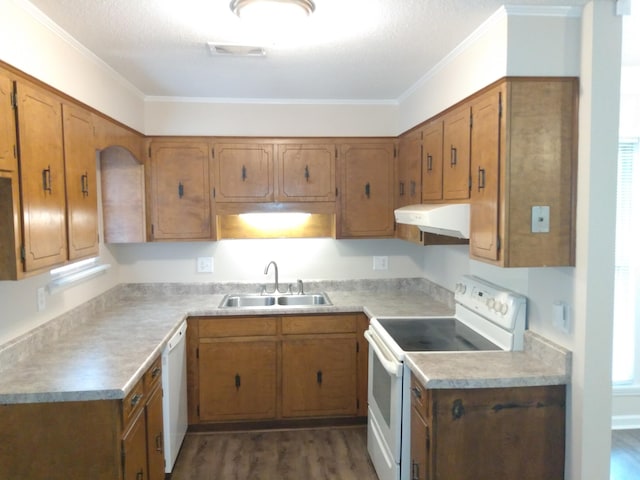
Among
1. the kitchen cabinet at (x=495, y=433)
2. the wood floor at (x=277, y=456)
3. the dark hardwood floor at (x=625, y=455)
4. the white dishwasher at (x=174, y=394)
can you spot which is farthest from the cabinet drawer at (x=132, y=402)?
the dark hardwood floor at (x=625, y=455)

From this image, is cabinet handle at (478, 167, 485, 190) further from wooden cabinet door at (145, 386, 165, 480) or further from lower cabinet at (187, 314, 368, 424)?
wooden cabinet door at (145, 386, 165, 480)

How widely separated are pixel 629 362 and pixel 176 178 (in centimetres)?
357

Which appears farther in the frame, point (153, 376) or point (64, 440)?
point (153, 376)

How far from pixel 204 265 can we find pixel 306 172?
3.70 feet

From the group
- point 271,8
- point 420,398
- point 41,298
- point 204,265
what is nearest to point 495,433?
point 420,398

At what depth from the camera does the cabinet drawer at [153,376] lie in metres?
2.20

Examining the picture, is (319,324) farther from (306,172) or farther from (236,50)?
(236,50)

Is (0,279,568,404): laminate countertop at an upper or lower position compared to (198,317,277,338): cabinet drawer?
upper

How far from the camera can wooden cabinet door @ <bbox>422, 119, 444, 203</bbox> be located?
267cm

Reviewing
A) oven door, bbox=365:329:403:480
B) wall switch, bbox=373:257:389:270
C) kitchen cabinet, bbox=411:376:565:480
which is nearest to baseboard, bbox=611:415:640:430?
kitchen cabinet, bbox=411:376:565:480

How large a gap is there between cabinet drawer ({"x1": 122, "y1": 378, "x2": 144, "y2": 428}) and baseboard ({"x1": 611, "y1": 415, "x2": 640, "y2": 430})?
3.22 m

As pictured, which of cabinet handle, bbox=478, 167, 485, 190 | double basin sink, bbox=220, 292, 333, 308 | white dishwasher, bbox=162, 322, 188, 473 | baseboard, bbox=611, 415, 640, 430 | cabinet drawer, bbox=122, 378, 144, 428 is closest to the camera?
cabinet drawer, bbox=122, 378, 144, 428

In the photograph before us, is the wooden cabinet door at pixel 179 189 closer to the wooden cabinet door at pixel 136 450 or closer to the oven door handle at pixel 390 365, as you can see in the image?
the wooden cabinet door at pixel 136 450

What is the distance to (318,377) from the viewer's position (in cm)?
328
